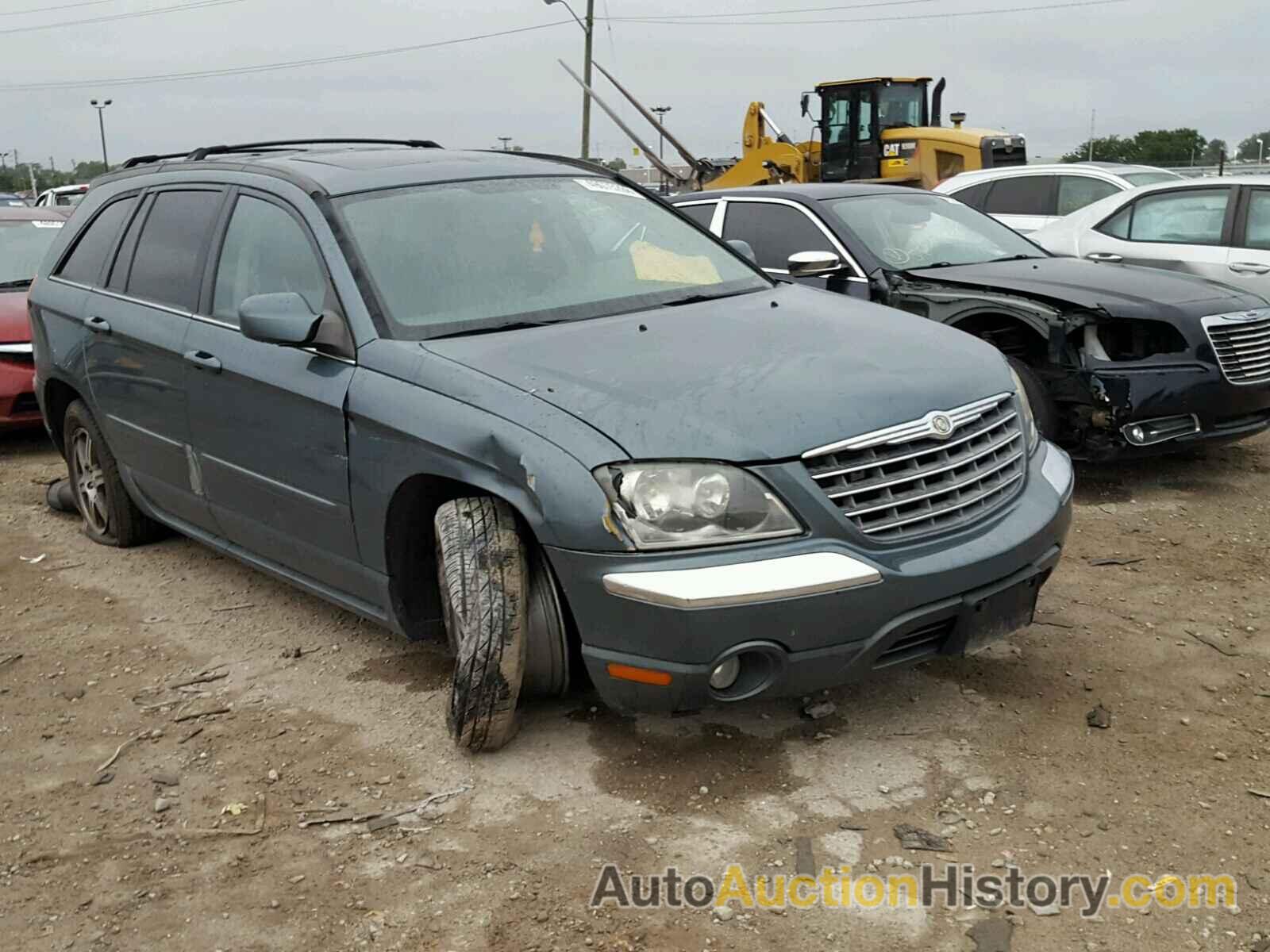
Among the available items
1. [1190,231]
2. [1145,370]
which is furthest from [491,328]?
[1190,231]

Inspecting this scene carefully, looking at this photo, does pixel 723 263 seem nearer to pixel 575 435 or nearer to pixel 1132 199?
pixel 575 435

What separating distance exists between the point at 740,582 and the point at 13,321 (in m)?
6.69

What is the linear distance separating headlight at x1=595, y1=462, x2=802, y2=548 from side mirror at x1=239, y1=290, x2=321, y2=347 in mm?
1237

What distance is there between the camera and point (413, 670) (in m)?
4.31

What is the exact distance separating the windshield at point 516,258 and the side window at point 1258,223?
5168 mm

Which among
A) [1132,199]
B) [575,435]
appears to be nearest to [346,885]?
[575,435]

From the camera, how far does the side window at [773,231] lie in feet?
23.8

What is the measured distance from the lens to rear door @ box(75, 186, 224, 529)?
472cm

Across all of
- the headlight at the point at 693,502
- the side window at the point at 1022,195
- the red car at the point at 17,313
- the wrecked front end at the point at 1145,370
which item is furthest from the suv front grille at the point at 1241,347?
the red car at the point at 17,313

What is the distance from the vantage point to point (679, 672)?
3174 mm

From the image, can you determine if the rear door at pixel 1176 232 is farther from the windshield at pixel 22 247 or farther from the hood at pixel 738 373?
the windshield at pixel 22 247

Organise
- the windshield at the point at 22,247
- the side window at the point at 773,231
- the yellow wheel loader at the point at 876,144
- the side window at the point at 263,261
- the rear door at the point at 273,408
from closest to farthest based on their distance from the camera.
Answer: the rear door at the point at 273,408 → the side window at the point at 263,261 → the side window at the point at 773,231 → the windshield at the point at 22,247 → the yellow wheel loader at the point at 876,144

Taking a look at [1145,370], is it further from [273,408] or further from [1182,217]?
[273,408]

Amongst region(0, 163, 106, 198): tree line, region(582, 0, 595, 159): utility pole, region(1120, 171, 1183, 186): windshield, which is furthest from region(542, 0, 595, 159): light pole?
region(0, 163, 106, 198): tree line
